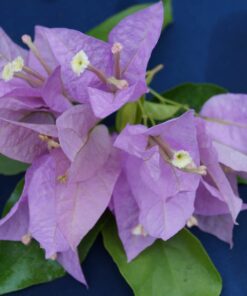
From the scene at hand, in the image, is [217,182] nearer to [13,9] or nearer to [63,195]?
[63,195]

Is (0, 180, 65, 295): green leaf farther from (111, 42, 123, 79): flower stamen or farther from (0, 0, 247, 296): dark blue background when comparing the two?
(111, 42, 123, 79): flower stamen

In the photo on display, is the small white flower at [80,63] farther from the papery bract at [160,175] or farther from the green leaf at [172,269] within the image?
the green leaf at [172,269]

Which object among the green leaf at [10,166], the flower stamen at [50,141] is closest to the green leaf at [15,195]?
the green leaf at [10,166]

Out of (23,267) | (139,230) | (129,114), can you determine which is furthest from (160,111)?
(23,267)

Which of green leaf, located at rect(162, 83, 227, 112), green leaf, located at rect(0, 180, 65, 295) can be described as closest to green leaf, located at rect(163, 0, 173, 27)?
green leaf, located at rect(162, 83, 227, 112)

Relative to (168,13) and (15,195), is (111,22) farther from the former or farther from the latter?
(15,195)

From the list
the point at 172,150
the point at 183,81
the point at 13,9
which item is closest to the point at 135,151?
the point at 172,150
